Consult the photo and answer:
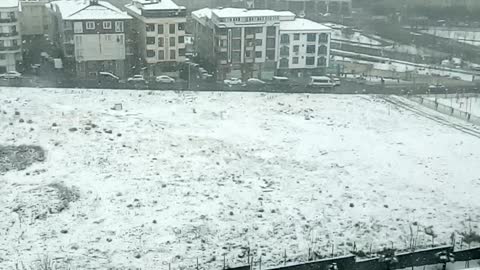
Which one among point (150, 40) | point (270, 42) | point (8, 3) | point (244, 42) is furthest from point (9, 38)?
point (270, 42)

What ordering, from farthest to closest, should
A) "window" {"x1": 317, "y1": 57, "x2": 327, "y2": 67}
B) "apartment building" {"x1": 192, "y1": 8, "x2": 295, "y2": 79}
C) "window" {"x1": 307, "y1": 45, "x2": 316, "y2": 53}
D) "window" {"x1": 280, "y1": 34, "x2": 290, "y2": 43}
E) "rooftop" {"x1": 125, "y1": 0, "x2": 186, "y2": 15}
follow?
1. "window" {"x1": 317, "y1": 57, "x2": 327, "y2": 67}
2. "window" {"x1": 307, "y1": 45, "x2": 316, "y2": 53}
3. "window" {"x1": 280, "y1": 34, "x2": 290, "y2": 43}
4. "apartment building" {"x1": 192, "y1": 8, "x2": 295, "y2": 79}
5. "rooftop" {"x1": 125, "y1": 0, "x2": 186, "y2": 15}

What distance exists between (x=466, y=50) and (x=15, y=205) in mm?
36528

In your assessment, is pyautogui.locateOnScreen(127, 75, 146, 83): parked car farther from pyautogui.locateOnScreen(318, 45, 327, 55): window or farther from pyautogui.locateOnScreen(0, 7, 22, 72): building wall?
pyautogui.locateOnScreen(318, 45, 327, 55): window

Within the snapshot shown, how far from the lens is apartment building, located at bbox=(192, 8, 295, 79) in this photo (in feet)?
110

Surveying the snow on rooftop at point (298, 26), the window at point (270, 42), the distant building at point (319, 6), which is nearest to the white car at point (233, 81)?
the window at point (270, 42)

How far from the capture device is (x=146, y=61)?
3359cm

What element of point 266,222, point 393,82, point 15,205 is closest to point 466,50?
point 393,82

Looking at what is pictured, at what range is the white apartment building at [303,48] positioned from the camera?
34938 mm

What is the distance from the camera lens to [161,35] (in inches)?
1312

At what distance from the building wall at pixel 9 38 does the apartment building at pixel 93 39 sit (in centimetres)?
236

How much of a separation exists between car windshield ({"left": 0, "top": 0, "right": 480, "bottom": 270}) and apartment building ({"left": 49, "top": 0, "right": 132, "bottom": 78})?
8cm

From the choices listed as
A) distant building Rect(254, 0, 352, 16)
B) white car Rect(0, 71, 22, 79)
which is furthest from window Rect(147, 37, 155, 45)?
distant building Rect(254, 0, 352, 16)

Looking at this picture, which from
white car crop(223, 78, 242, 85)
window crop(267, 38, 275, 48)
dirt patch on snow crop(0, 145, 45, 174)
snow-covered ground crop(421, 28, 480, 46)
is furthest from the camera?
snow-covered ground crop(421, 28, 480, 46)

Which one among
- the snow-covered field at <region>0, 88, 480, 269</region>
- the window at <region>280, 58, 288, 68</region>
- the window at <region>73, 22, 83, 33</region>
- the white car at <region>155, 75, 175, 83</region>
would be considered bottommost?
the snow-covered field at <region>0, 88, 480, 269</region>
